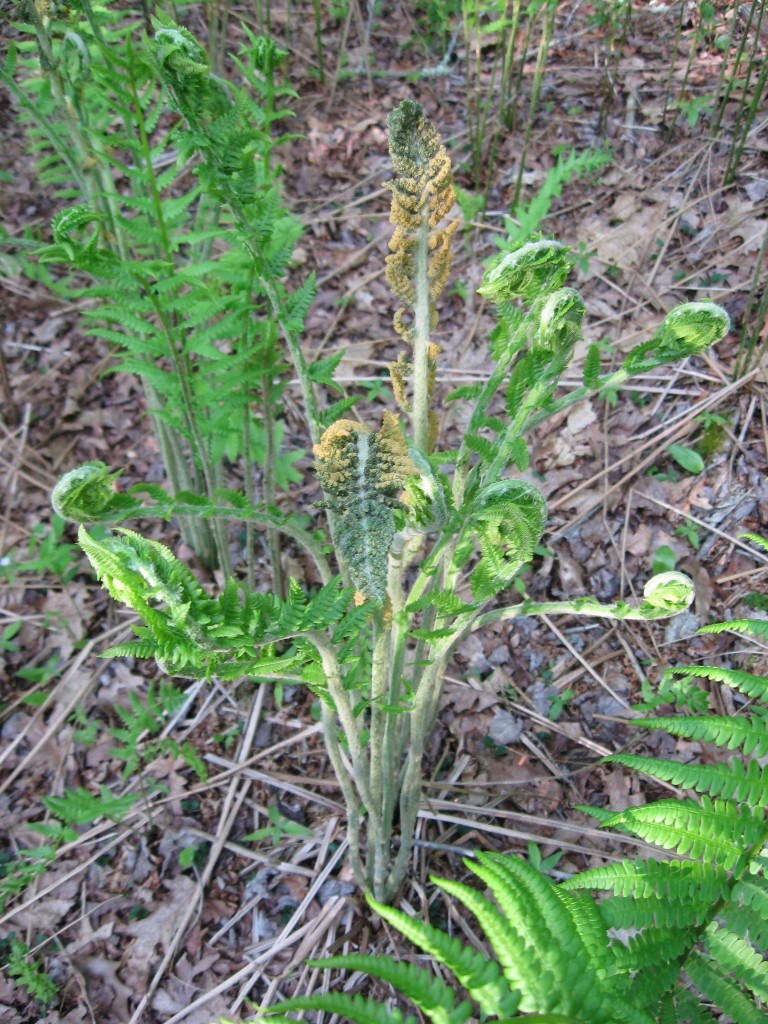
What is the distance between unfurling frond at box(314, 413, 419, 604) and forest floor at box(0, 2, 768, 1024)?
42.9 inches

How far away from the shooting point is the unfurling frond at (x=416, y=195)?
1.43 metres

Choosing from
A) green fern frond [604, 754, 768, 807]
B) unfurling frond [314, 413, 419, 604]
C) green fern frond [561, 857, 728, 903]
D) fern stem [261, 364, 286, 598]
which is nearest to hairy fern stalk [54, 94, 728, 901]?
unfurling frond [314, 413, 419, 604]

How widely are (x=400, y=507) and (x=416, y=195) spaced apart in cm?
63

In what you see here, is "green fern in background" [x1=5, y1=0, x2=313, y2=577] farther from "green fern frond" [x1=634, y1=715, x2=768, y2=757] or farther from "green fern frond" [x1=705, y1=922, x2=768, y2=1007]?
"green fern frond" [x1=705, y1=922, x2=768, y2=1007]

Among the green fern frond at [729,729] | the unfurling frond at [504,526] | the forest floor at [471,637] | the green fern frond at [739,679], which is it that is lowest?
the forest floor at [471,637]

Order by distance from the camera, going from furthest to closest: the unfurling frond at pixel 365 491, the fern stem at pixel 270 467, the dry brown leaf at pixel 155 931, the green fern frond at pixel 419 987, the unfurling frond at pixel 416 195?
the fern stem at pixel 270 467 < the dry brown leaf at pixel 155 931 < the unfurling frond at pixel 416 195 < the unfurling frond at pixel 365 491 < the green fern frond at pixel 419 987

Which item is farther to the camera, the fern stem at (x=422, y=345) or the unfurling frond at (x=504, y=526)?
the fern stem at (x=422, y=345)

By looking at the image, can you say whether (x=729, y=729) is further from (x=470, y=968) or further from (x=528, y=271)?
(x=528, y=271)

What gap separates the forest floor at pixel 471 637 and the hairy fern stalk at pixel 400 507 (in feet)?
2.41

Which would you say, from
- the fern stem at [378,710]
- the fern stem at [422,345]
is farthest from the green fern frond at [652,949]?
the fern stem at [422,345]

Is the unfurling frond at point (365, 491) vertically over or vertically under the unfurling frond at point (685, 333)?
under

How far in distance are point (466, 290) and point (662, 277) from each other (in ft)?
2.82

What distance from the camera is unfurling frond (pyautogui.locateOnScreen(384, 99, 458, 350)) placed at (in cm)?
143

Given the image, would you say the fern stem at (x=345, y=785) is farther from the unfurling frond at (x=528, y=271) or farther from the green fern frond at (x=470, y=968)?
the unfurling frond at (x=528, y=271)
